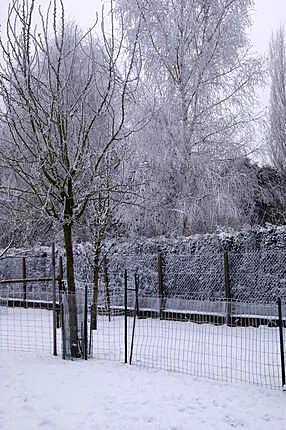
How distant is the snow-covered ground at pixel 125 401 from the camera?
13.7 feet

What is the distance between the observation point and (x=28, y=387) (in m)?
5.20

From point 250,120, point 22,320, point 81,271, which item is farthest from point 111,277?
point 250,120

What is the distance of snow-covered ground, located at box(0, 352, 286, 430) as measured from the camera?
417 centimetres

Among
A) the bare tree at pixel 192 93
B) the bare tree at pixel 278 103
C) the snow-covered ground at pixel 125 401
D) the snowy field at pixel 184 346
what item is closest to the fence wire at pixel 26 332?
the snowy field at pixel 184 346

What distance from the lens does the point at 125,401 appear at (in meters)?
4.74

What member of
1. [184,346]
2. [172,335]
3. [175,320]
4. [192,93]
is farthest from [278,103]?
[184,346]

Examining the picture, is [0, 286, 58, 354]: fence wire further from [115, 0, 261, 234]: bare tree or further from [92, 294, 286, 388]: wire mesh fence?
[115, 0, 261, 234]: bare tree

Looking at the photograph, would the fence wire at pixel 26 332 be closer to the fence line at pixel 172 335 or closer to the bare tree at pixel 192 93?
the fence line at pixel 172 335

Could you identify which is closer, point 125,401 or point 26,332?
point 125,401

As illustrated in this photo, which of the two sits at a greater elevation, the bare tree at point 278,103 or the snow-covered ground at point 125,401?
the bare tree at point 278,103

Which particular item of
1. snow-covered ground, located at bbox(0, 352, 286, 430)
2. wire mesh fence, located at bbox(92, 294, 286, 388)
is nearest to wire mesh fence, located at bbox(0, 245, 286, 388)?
wire mesh fence, located at bbox(92, 294, 286, 388)

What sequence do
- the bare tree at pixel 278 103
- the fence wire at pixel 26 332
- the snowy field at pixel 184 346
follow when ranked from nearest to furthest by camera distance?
the snowy field at pixel 184 346
the fence wire at pixel 26 332
the bare tree at pixel 278 103

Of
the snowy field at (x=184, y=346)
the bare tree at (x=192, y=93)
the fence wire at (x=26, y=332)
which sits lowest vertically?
the snowy field at (x=184, y=346)

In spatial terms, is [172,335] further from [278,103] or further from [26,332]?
[278,103]
